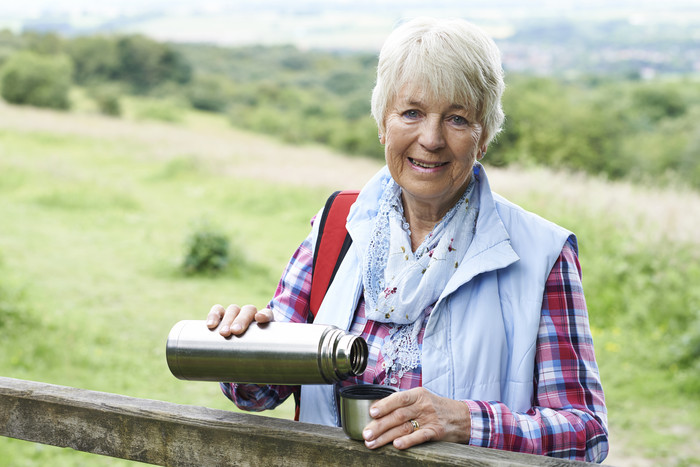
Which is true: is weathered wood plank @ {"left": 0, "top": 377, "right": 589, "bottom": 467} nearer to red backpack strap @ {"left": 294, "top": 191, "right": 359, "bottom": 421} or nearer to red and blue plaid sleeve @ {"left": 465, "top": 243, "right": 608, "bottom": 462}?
red and blue plaid sleeve @ {"left": 465, "top": 243, "right": 608, "bottom": 462}

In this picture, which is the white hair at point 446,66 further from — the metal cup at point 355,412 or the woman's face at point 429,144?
the metal cup at point 355,412

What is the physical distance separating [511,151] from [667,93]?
66.8 ft

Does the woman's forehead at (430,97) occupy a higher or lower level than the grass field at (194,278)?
higher

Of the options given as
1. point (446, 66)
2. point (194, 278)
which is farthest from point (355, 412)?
point (194, 278)

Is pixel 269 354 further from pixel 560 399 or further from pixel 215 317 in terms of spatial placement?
pixel 560 399

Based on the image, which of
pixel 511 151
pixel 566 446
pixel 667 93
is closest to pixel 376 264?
pixel 566 446

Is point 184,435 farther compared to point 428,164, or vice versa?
point 428,164

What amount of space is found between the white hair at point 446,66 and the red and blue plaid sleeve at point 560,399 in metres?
0.46

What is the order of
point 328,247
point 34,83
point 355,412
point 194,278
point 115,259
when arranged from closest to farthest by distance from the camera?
1. point 355,412
2. point 328,247
3. point 194,278
4. point 115,259
5. point 34,83

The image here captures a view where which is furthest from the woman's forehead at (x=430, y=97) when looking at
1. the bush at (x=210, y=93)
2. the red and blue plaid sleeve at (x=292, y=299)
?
the bush at (x=210, y=93)

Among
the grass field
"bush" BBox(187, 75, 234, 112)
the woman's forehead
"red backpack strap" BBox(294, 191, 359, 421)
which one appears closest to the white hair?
the woman's forehead

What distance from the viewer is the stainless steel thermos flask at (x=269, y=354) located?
153 centimetres

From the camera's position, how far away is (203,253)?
33.9 feet

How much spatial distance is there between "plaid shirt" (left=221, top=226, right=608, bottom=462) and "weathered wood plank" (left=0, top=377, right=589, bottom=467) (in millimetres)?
246
